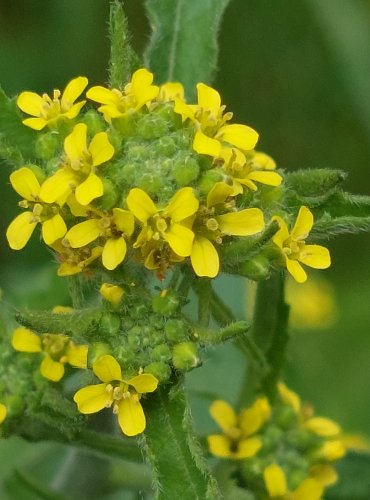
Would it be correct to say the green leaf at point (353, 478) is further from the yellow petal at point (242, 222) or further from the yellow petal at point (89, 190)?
the yellow petal at point (89, 190)

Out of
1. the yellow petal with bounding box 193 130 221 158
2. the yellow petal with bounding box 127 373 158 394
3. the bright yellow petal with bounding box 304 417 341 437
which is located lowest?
the bright yellow petal with bounding box 304 417 341 437

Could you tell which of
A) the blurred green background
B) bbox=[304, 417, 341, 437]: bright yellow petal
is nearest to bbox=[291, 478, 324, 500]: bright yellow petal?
bbox=[304, 417, 341, 437]: bright yellow petal

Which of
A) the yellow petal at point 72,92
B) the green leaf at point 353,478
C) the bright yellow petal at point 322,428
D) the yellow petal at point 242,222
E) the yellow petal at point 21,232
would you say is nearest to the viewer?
the yellow petal at point 242,222

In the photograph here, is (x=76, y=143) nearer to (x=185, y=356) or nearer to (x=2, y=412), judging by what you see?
(x=185, y=356)

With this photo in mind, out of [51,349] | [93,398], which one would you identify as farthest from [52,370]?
[93,398]

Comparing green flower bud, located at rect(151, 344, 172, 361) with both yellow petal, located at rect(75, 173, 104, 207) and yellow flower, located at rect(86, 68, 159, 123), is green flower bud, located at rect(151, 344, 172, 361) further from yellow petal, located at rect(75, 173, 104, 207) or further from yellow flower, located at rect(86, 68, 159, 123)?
yellow flower, located at rect(86, 68, 159, 123)

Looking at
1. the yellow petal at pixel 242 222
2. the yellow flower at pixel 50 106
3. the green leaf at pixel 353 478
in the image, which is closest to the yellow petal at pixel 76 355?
the yellow petal at pixel 242 222
